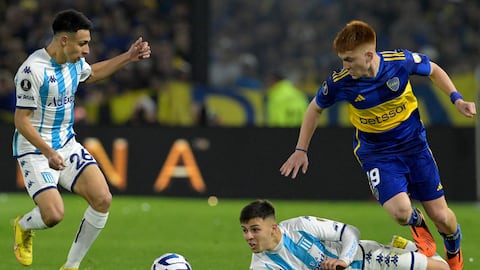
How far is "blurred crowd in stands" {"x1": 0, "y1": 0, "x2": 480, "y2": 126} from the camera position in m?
19.7

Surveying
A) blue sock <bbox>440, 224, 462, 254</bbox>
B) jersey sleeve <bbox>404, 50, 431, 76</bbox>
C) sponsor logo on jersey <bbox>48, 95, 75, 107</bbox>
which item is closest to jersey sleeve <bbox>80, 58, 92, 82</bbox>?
sponsor logo on jersey <bbox>48, 95, 75, 107</bbox>

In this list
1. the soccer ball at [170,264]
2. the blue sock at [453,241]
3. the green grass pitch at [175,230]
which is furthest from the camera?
the green grass pitch at [175,230]

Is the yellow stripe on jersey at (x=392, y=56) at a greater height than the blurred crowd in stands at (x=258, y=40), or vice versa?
the yellow stripe on jersey at (x=392, y=56)

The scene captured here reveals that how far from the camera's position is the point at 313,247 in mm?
8008

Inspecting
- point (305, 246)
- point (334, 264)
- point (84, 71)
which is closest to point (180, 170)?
point (84, 71)

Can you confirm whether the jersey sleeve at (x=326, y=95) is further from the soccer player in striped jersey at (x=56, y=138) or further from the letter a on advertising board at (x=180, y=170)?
the letter a on advertising board at (x=180, y=170)

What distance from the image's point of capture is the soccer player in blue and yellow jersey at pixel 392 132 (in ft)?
27.7

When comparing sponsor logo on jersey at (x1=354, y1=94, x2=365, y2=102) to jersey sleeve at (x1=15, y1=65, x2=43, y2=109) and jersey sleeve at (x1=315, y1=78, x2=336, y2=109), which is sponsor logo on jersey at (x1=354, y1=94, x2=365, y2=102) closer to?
jersey sleeve at (x1=315, y1=78, x2=336, y2=109)

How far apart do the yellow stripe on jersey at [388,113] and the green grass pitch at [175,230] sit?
1.85 meters

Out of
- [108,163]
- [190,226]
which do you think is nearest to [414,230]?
[190,226]

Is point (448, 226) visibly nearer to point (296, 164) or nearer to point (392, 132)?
point (392, 132)

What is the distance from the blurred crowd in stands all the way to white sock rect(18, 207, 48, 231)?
10231mm

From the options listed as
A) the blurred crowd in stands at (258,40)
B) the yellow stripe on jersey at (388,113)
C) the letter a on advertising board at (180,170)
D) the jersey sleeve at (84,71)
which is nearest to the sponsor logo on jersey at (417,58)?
the yellow stripe on jersey at (388,113)

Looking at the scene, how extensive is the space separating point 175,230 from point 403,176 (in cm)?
480
